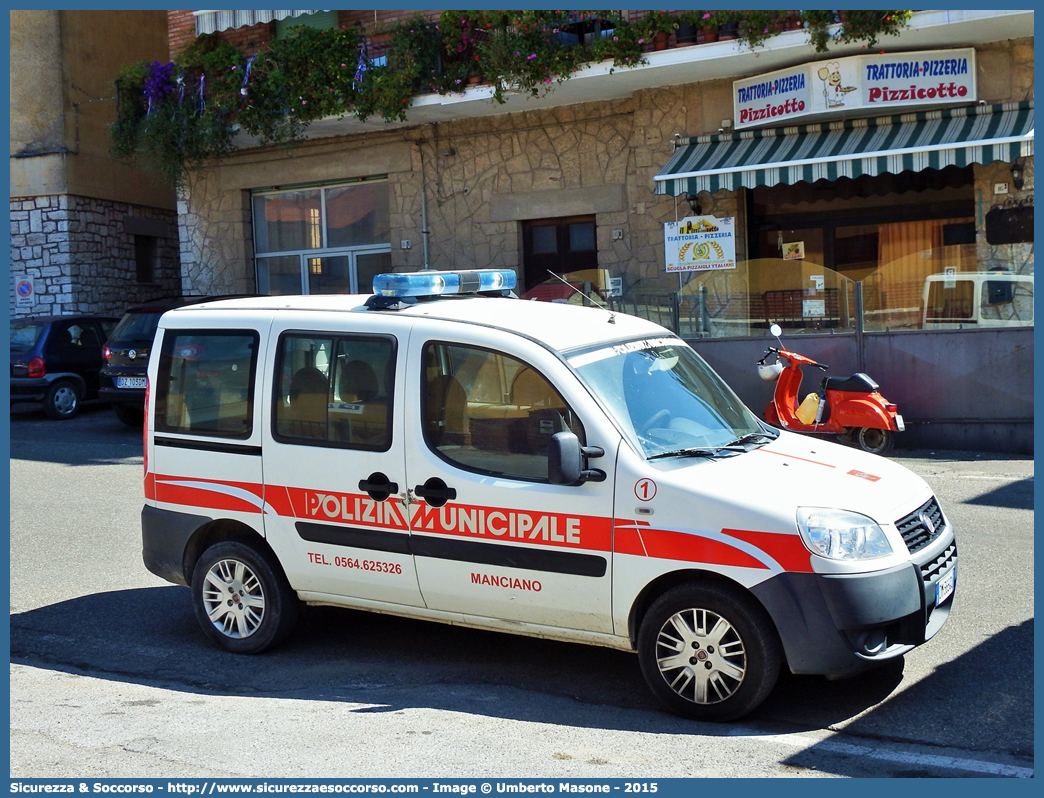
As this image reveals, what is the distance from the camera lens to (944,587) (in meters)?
5.02

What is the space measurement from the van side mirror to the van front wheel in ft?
2.05

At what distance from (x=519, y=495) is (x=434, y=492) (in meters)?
0.47

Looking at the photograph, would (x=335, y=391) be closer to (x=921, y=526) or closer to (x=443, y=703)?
(x=443, y=703)

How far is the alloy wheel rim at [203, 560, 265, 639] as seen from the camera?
19.6ft

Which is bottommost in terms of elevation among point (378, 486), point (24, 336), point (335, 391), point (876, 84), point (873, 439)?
point (873, 439)

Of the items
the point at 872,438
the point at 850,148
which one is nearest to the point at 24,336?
the point at 850,148

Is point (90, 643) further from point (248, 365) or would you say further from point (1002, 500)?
point (1002, 500)

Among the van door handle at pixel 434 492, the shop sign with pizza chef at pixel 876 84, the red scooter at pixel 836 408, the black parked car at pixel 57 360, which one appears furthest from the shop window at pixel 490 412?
→ the black parked car at pixel 57 360

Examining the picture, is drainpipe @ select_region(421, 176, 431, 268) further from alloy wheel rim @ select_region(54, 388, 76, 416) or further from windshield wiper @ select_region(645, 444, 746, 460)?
windshield wiper @ select_region(645, 444, 746, 460)

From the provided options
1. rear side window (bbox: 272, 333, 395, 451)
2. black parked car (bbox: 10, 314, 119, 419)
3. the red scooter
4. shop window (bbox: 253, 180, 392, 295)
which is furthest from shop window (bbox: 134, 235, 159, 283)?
rear side window (bbox: 272, 333, 395, 451)

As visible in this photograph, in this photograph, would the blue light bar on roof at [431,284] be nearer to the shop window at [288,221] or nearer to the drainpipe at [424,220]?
the drainpipe at [424,220]

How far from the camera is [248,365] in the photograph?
5941 millimetres

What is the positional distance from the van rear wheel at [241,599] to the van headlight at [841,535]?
9.27 ft

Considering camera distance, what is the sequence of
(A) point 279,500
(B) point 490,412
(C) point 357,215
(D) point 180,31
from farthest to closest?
(D) point 180,31
(C) point 357,215
(A) point 279,500
(B) point 490,412
